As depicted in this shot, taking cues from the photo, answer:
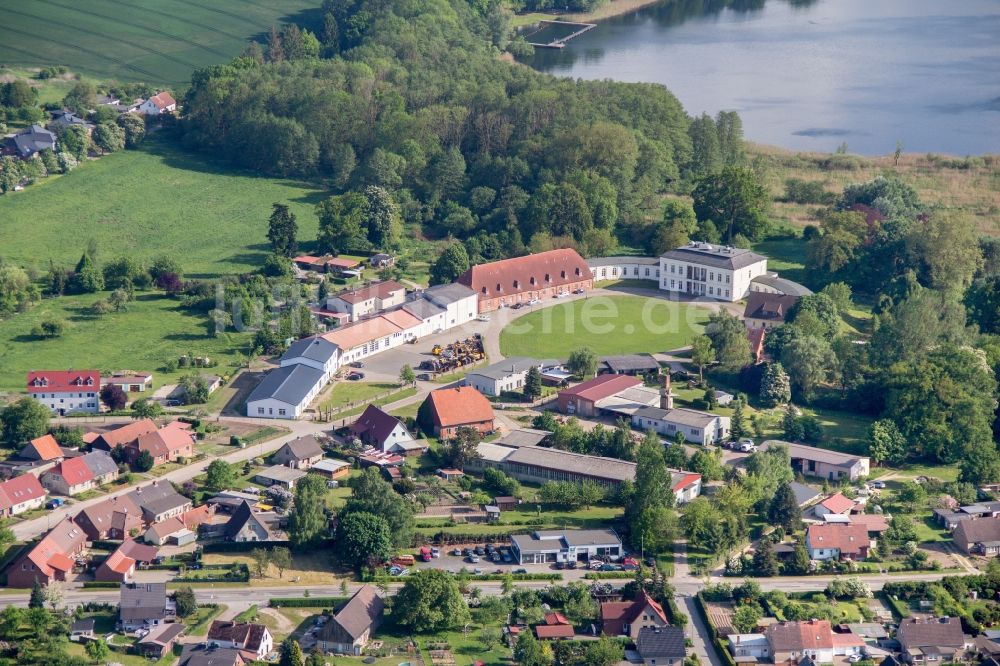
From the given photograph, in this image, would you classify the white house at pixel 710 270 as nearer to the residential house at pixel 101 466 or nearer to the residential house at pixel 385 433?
the residential house at pixel 385 433

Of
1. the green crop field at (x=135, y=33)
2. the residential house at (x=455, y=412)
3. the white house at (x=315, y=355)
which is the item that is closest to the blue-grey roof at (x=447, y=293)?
the white house at (x=315, y=355)

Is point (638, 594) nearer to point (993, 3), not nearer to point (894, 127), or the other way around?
point (894, 127)

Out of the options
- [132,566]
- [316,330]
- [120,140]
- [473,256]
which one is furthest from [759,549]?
[120,140]

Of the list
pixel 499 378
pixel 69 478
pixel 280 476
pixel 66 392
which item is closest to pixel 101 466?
pixel 69 478

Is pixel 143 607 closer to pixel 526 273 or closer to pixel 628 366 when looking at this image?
pixel 628 366

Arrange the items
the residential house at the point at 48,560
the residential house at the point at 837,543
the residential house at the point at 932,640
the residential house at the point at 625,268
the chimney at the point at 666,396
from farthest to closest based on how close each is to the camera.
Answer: the residential house at the point at 625,268
the chimney at the point at 666,396
the residential house at the point at 837,543
the residential house at the point at 48,560
the residential house at the point at 932,640

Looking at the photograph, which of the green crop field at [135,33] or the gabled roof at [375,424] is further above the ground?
the green crop field at [135,33]

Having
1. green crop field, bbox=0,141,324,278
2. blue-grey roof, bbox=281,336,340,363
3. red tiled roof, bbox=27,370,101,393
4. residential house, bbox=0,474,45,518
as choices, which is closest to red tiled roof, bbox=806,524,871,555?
blue-grey roof, bbox=281,336,340,363
